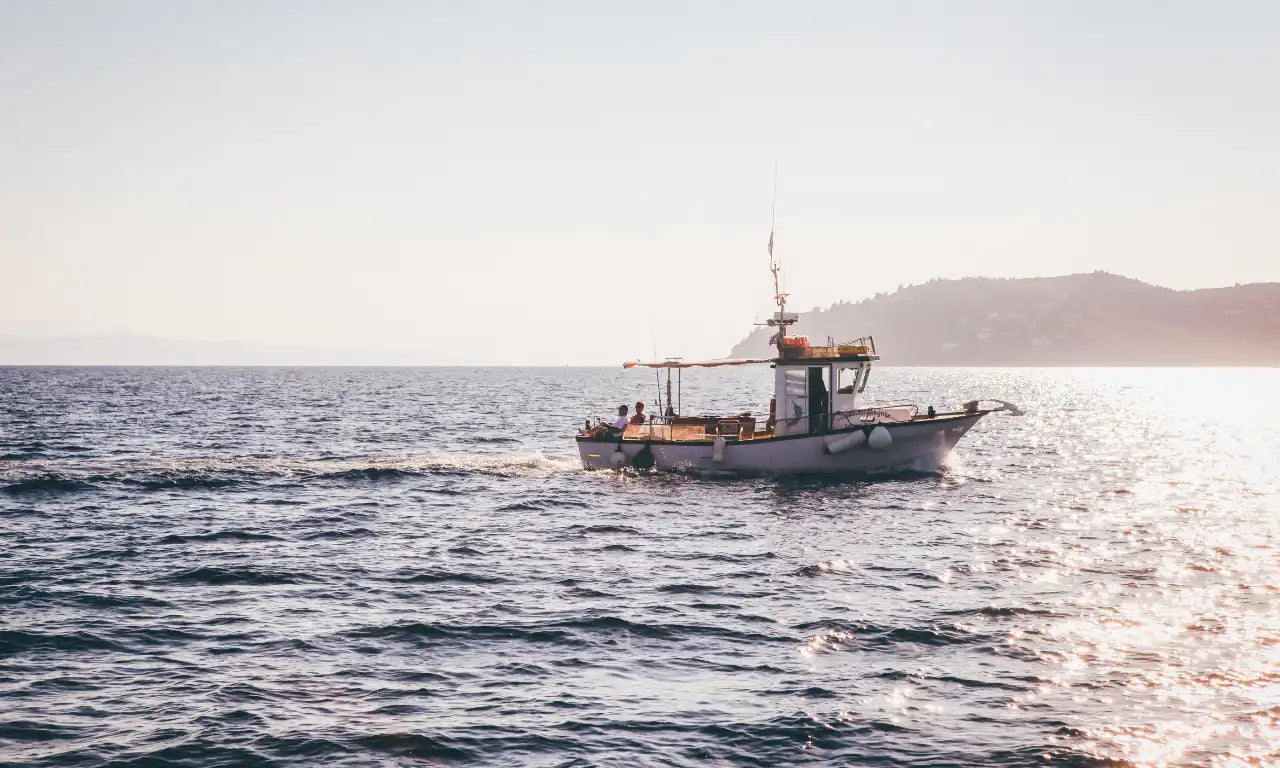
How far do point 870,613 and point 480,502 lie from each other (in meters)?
16.7

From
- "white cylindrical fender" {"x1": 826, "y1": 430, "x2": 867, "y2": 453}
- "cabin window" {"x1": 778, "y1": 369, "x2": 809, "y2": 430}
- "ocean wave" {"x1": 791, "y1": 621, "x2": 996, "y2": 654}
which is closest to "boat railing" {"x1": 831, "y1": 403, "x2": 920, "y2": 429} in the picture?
"white cylindrical fender" {"x1": 826, "y1": 430, "x2": 867, "y2": 453}

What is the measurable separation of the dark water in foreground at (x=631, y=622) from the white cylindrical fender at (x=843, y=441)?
1250 millimetres

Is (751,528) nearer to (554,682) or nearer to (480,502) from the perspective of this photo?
(480,502)

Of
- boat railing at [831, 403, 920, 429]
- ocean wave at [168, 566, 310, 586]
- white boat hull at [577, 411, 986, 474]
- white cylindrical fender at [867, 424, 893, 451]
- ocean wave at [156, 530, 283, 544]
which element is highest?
boat railing at [831, 403, 920, 429]

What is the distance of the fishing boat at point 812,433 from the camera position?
35.6 meters

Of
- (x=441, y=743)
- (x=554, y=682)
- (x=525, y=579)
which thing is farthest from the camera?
(x=525, y=579)

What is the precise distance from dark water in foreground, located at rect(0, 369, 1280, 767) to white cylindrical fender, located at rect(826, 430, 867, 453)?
125cm

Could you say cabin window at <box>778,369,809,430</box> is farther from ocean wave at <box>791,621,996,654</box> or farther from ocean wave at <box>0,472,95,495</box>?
ocean wave at <box>0,472,95,495</box>

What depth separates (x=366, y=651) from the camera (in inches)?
578

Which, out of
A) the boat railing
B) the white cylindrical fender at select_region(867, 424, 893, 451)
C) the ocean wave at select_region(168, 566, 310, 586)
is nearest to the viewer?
the ocean wave at select_region(168, 566, 310, 586)

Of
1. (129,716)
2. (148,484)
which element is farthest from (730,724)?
(148,484)

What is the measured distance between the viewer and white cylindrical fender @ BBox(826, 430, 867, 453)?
35.2m

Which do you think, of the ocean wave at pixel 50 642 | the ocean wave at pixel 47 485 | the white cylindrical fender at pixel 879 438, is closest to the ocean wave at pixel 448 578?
the ocean wave at pixel 50 642

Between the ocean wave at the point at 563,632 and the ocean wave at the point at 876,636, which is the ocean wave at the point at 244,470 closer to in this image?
the ocean wave at the point at 563,632
